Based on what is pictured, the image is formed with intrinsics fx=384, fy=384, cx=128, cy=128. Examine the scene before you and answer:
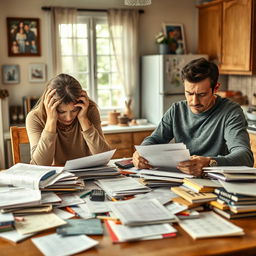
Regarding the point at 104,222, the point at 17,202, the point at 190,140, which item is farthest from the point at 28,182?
the point at 190,140

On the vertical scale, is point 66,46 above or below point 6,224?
above

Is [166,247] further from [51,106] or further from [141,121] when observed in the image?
[141,121]

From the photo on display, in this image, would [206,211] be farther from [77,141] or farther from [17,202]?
[77,141]

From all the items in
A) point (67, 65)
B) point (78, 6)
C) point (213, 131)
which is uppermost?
point (78, 6)

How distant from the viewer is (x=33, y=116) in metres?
2.39

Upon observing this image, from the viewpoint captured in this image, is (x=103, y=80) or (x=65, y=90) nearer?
(x=65, y=90)

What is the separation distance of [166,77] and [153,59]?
301 millimetres

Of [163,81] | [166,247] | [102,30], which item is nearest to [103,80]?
[102,30]

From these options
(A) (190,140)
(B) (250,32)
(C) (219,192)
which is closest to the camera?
(C) (219,192)

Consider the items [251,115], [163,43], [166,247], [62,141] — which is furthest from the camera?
[163,43]

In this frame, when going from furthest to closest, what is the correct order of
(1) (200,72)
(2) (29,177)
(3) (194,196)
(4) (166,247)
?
(1) (200,72) < (2) (29,177) < (3) (194,196) < (4) (166,247)

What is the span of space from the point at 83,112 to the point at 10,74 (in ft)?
7.26

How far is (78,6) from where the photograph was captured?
4.41 metres

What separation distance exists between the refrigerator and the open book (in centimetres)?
269
